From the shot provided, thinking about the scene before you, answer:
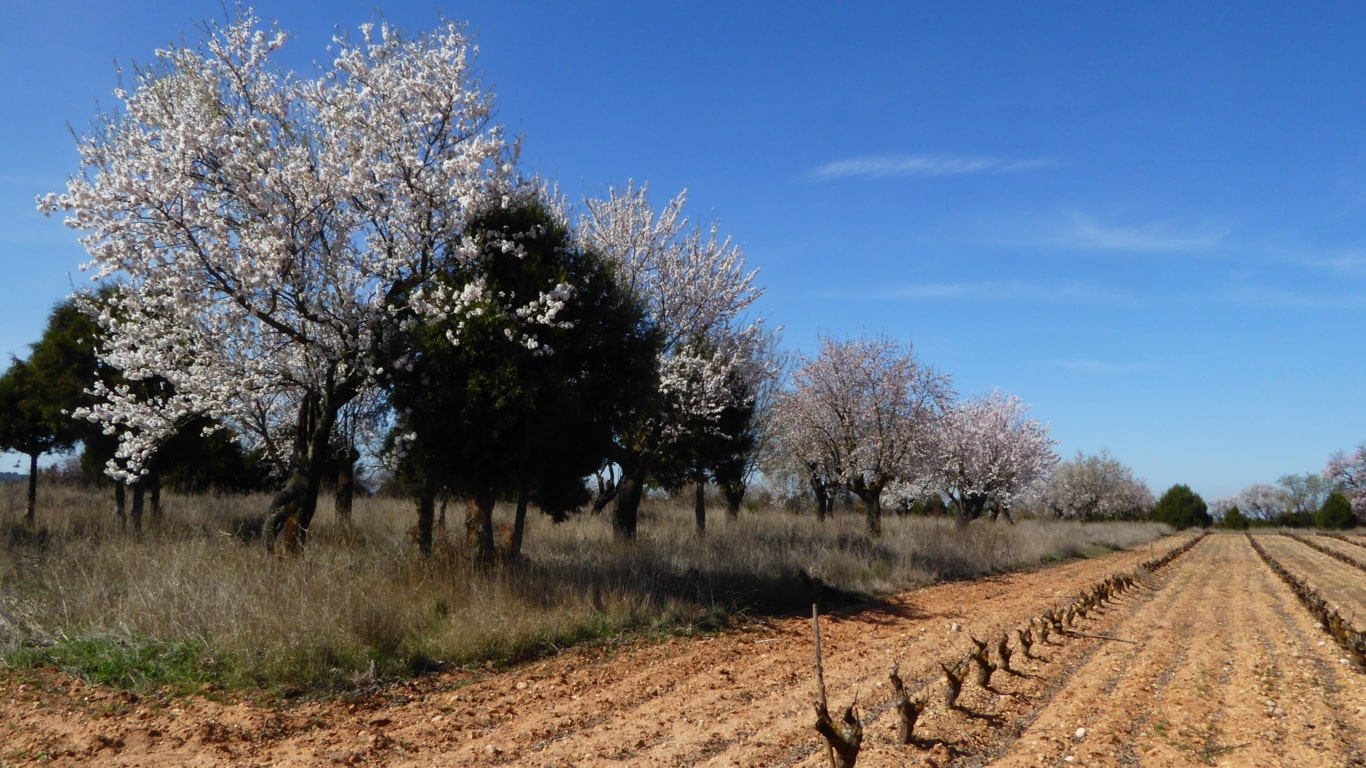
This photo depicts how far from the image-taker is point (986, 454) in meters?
35.7

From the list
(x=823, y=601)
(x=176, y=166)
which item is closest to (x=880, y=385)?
(x=823, y=601)

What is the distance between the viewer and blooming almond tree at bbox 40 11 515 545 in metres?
9.62

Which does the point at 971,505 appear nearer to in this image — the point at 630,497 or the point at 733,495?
the point at 733,495

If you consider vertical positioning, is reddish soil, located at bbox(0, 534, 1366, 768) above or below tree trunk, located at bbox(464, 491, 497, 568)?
below

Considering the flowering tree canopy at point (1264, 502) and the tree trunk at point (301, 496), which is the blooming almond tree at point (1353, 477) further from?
the tree trunk at point (301, 496)

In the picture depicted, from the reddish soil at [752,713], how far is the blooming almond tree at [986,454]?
70.5ft

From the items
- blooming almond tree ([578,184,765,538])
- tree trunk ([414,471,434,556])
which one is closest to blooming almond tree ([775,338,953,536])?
blooming almond tree ([578,184,765,538])

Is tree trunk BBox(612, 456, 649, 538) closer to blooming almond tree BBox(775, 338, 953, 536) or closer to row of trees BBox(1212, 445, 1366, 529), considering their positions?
blooming almond tree BBox(775, 338, 953, 536)

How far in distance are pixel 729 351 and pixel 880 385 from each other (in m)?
→ 8.84

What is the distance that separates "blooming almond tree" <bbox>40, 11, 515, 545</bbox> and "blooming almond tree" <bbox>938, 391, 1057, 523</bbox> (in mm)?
23218

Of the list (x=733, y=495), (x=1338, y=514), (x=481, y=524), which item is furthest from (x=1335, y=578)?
(x=1338, y=514)

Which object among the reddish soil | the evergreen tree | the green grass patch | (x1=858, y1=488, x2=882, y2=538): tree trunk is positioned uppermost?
the evergreen tree

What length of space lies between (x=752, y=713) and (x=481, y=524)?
636cm

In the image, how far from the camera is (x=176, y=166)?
9531 millimetres
